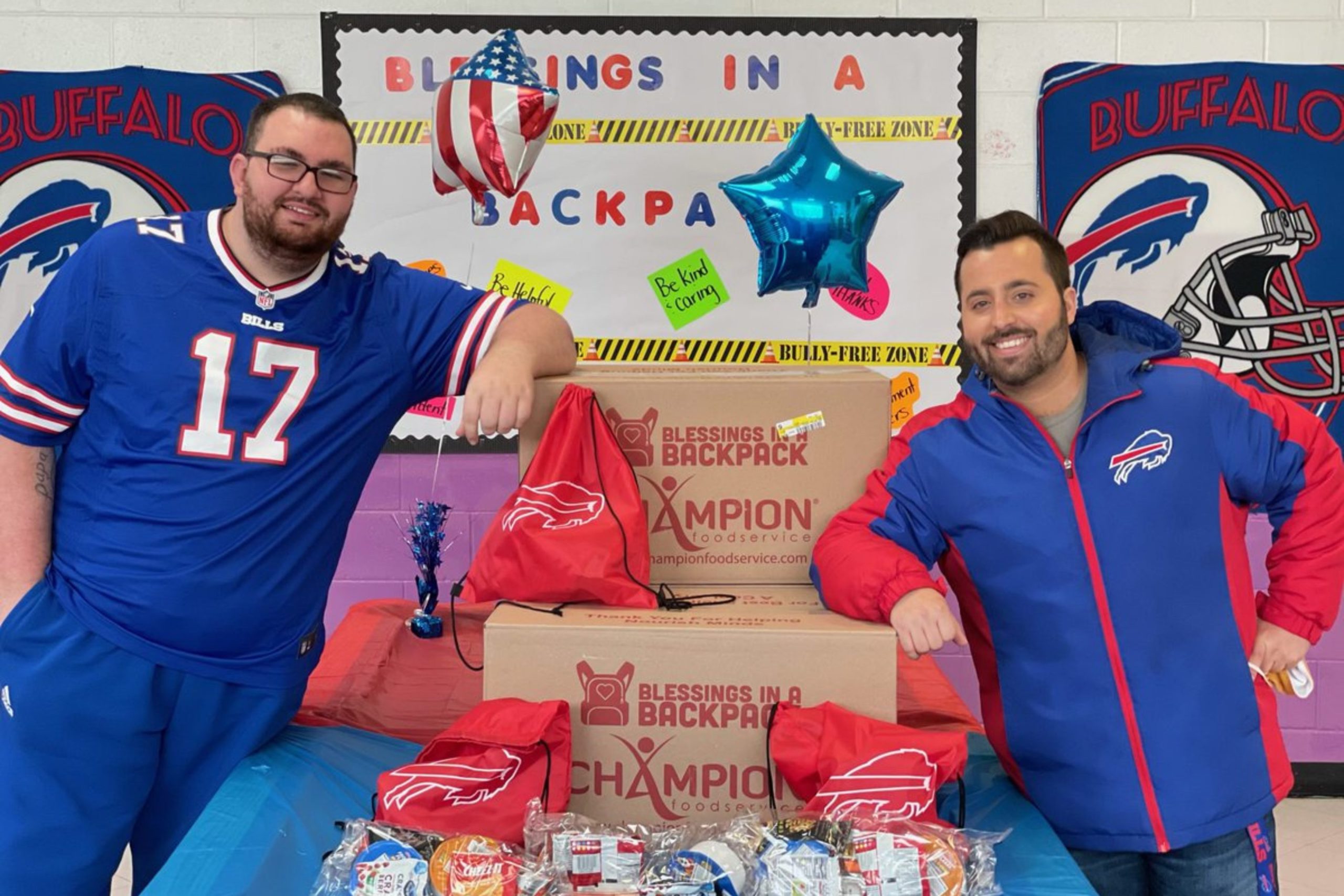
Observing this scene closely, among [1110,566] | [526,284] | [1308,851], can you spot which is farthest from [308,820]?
[1308,851]

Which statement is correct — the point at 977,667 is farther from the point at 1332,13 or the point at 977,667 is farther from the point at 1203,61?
the point at 1332,13

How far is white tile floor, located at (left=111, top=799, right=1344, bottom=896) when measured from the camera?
2900 millimetres

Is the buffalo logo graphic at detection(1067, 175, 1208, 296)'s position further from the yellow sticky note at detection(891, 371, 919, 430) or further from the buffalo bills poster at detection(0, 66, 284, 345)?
the buffalo bills poster at detection(0, 66, 284, 345)

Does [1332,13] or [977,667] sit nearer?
[977,667]

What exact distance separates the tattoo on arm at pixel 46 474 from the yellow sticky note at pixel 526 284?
1.59m

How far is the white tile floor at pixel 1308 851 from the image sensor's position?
2.90 metres

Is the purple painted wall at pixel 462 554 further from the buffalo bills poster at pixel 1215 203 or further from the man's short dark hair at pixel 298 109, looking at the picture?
the man's short dark hair at pixel 298 109

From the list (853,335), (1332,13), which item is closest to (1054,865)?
(853,335)

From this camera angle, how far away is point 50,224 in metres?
3.37

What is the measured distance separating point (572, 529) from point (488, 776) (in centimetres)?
39

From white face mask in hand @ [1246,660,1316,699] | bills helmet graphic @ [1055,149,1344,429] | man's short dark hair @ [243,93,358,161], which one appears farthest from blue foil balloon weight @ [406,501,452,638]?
bills helmet graphic @ [1055,149,1344,429]

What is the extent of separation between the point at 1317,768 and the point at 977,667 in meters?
2.25

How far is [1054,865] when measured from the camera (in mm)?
1502

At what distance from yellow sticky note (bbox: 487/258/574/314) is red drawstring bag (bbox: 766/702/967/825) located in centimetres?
199
